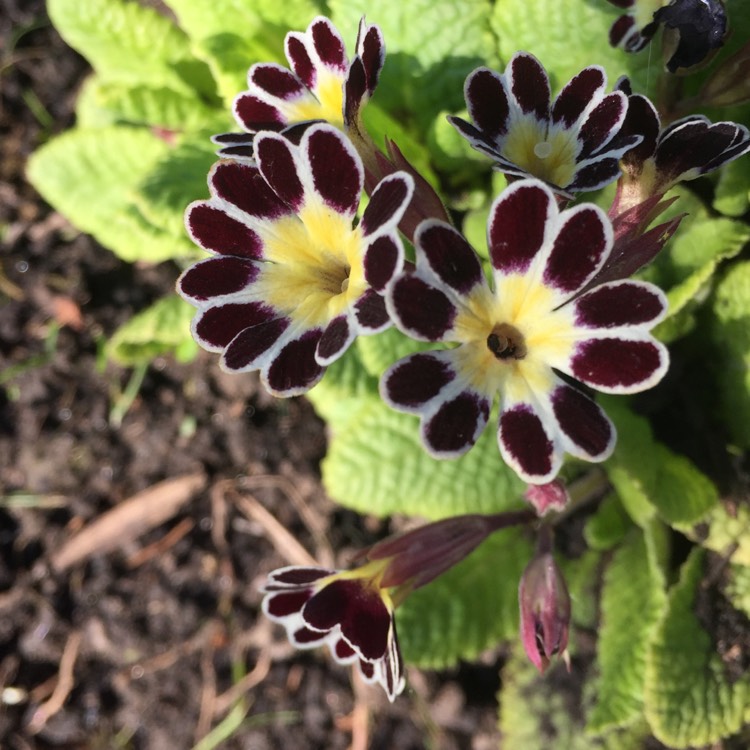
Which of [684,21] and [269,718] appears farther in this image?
[269,718]

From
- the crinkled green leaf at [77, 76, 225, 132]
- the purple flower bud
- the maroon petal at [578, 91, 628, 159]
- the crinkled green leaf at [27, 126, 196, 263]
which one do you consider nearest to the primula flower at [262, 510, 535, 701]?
the purple flower bud

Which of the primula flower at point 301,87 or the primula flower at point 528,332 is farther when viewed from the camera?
the primula flower at point 301,87

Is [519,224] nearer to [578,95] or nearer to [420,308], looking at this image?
[420,308]

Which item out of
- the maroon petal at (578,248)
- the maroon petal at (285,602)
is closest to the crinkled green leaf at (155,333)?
the maroon petal at (285,602)

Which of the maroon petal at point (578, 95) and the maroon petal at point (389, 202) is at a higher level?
the maroon petal at point (578, 95)

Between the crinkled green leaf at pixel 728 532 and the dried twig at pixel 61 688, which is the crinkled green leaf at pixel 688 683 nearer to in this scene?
the crinkled green leaf at pixel 728 532

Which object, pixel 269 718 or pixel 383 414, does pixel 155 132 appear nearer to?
pixel 383 414

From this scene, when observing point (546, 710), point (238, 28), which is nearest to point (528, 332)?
point (238, 28)

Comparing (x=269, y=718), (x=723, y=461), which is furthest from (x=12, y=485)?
(x=723, y=461)
